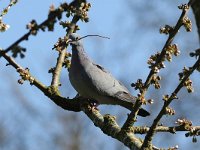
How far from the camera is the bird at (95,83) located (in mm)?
5012

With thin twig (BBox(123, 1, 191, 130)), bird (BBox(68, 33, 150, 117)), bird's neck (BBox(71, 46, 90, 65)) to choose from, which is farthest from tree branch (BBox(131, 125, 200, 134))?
bird's neck (BBox(71, 46, 90, 65))

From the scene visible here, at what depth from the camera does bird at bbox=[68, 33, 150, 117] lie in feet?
16.4

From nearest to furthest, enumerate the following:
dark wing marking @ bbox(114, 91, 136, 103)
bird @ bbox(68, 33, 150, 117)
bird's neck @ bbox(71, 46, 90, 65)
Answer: bird @ bbox(68, 33, 150, 117) → dark wing marking @ bbox(114, 91, 136, 103) → bird's neck @ bbox(71, 46, 90, 65)

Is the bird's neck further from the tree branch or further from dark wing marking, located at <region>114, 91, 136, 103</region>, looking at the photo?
the tree branch

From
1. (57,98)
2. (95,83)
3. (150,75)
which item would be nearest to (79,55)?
(95,83)

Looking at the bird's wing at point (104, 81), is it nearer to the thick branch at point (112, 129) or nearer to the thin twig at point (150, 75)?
the thick branch at point (112, 129)

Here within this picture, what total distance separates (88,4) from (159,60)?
2.81ft

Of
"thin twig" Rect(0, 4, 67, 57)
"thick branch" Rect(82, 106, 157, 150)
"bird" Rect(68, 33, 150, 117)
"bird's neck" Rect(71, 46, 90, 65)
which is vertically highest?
"bird's neck" Rect(71, 46, 90, 65)

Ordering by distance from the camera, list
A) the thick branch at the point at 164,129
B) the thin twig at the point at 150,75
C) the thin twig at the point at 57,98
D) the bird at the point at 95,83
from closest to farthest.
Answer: the thin twig at the point at 150,75 → the thick branch at the point at 164,129 → the thin twig at the point at 57,98 → the bird at the point at 95,83

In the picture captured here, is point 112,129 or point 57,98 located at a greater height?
point 57,98

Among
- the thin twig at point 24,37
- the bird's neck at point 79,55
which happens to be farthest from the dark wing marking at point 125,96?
the thin twig at point 24,37

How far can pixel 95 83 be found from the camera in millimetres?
5168

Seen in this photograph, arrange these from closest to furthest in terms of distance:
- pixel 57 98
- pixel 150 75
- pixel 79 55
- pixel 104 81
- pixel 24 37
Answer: pixel 24 37
pixel 150 75
pixel 57 98
pixel 104 81
pixel 79 55

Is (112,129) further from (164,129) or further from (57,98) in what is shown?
(57,98)
